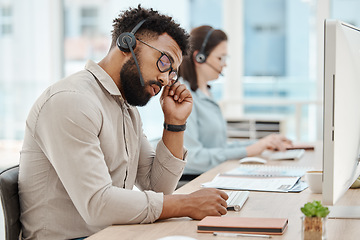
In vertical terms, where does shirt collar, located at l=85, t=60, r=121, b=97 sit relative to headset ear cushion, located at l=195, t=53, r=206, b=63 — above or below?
below

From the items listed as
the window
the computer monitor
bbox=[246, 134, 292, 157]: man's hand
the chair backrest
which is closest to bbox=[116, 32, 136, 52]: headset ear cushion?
the chair backrest

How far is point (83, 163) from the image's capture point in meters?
1.23

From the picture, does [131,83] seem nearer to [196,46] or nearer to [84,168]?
[84,168]

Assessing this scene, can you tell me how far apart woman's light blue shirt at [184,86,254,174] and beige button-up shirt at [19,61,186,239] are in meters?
0.67

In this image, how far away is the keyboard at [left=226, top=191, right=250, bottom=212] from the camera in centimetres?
138

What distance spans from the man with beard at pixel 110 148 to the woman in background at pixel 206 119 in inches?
25.5

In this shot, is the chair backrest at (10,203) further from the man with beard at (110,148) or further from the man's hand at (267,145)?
the man's hand at (267,145)

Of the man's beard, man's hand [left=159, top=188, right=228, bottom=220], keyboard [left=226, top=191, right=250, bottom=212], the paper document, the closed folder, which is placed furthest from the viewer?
the paper document

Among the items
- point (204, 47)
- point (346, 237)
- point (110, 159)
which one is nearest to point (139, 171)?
point (110, 159)

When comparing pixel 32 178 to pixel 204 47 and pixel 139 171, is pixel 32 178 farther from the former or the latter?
pixel 204 47

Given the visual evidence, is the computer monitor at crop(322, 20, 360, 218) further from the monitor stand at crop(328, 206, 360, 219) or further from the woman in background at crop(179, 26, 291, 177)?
the woman in background at crop(179, 26, 291, 177)

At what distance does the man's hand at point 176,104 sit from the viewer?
5.65 feet

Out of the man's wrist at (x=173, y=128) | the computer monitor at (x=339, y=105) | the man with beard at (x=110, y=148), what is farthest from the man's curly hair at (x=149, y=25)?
the computer monitor at (x=339, y=105)

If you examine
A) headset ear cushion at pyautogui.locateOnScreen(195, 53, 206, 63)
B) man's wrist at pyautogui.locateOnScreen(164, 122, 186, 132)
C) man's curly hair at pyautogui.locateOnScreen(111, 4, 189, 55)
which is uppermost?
man's curly hair at pyautogui.locateOnScreen(111, 4, 189, 55)
